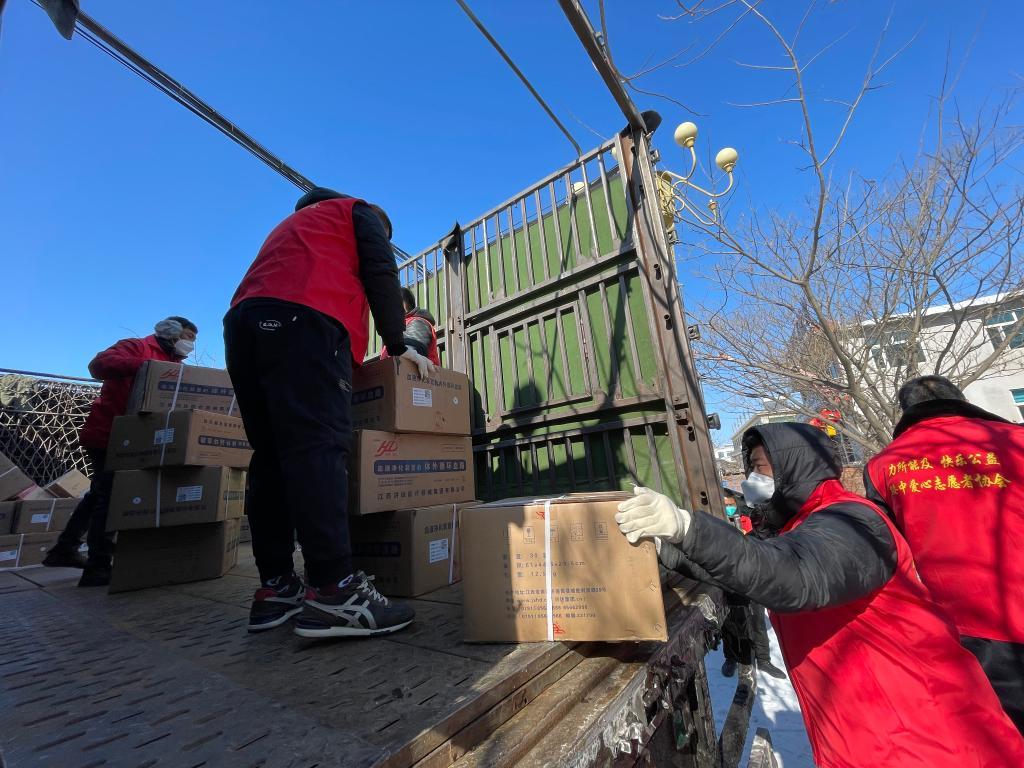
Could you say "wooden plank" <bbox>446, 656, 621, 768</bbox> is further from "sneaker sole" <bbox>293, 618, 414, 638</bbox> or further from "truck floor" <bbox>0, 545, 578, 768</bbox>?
"sneaker sole" <bbox>293, 618, 414, 638</bbox>

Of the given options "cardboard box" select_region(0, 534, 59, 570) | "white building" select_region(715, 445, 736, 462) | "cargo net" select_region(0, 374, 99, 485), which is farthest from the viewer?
"white building" select_region(715, 445, 736, 462)

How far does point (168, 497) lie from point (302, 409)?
1.70m

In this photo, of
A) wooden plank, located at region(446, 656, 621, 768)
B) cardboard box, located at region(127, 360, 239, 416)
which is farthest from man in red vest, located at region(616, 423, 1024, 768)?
cardboard box, located at region(127, 360, 239, 416)

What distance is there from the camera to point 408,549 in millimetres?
1971

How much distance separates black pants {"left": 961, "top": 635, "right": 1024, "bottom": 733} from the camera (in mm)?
1739

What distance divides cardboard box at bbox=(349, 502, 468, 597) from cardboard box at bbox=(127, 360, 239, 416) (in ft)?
4.81

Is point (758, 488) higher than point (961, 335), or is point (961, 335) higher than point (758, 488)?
point (961, 335)

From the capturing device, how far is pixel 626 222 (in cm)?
285

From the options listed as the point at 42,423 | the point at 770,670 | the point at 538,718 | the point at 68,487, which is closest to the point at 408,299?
the point at 538,718

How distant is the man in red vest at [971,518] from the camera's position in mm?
1777

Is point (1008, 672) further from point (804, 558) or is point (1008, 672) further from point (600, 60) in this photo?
point (600, 60)

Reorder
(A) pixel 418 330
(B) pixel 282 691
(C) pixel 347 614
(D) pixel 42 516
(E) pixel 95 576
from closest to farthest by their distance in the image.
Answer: (B) pixel 282 691 < (C) pixel 347 614 < (E) pixel 95 576 < (A) pixel 418 330 < (D) pixel 42 516

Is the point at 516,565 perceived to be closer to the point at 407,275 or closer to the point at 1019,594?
the point at 1019,594

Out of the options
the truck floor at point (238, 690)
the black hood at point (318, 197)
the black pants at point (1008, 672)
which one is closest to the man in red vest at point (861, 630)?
the truck floor at point (238, 690)
